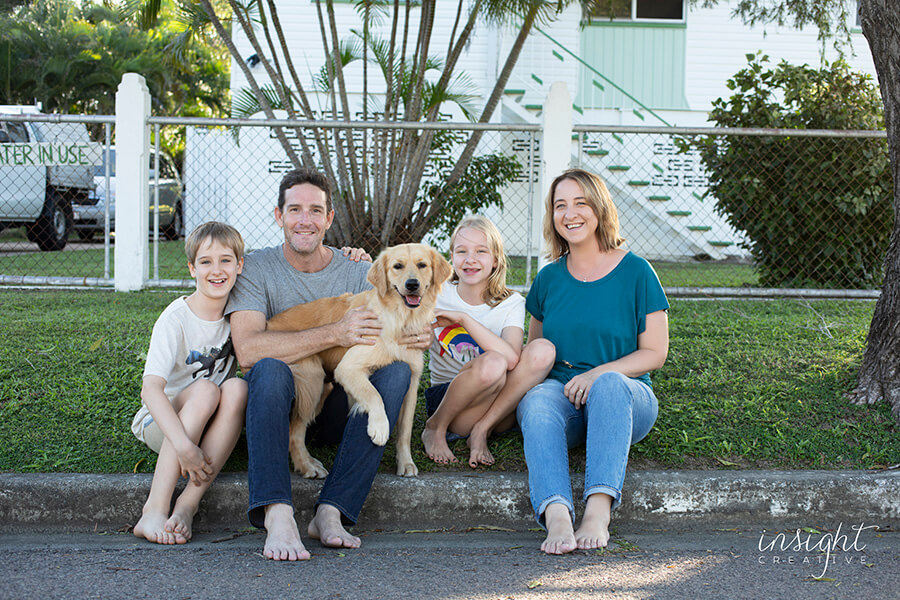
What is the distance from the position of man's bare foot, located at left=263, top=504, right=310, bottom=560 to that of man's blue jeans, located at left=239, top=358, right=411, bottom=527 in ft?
0.12

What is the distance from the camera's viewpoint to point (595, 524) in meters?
3.00

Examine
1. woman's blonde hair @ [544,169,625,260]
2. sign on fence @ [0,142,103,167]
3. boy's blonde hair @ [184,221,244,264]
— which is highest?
sign on fence @ [0,142,103,167]

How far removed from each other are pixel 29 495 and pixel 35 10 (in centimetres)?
2859

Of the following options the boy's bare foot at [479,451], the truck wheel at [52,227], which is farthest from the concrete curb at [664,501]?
the truck wheel at [52,227]

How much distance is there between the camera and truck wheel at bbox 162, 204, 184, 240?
16.4 metres

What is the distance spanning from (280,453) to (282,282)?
98cm

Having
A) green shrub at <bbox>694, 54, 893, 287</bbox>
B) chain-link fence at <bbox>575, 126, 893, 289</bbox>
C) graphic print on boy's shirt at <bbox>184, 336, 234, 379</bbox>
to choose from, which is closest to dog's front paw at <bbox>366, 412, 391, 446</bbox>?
graphic print on boy's shirt at <bbox>184, 336, 234, 379</bbox>

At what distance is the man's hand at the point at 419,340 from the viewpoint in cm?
361

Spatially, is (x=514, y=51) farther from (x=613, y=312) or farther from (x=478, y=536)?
(x=478, y=536)

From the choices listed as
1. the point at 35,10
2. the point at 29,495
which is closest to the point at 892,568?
the point at 29,495

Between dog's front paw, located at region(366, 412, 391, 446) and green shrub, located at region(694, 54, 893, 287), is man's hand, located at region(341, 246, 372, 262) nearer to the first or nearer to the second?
dog's front paw, located at region(366, 412, 391, 446)

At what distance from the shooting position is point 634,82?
1473 cm

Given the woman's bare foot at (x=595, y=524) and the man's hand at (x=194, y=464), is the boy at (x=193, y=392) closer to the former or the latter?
the man's hand at (x=194, y=464)

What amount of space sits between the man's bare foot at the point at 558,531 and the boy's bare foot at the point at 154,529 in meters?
1.43
